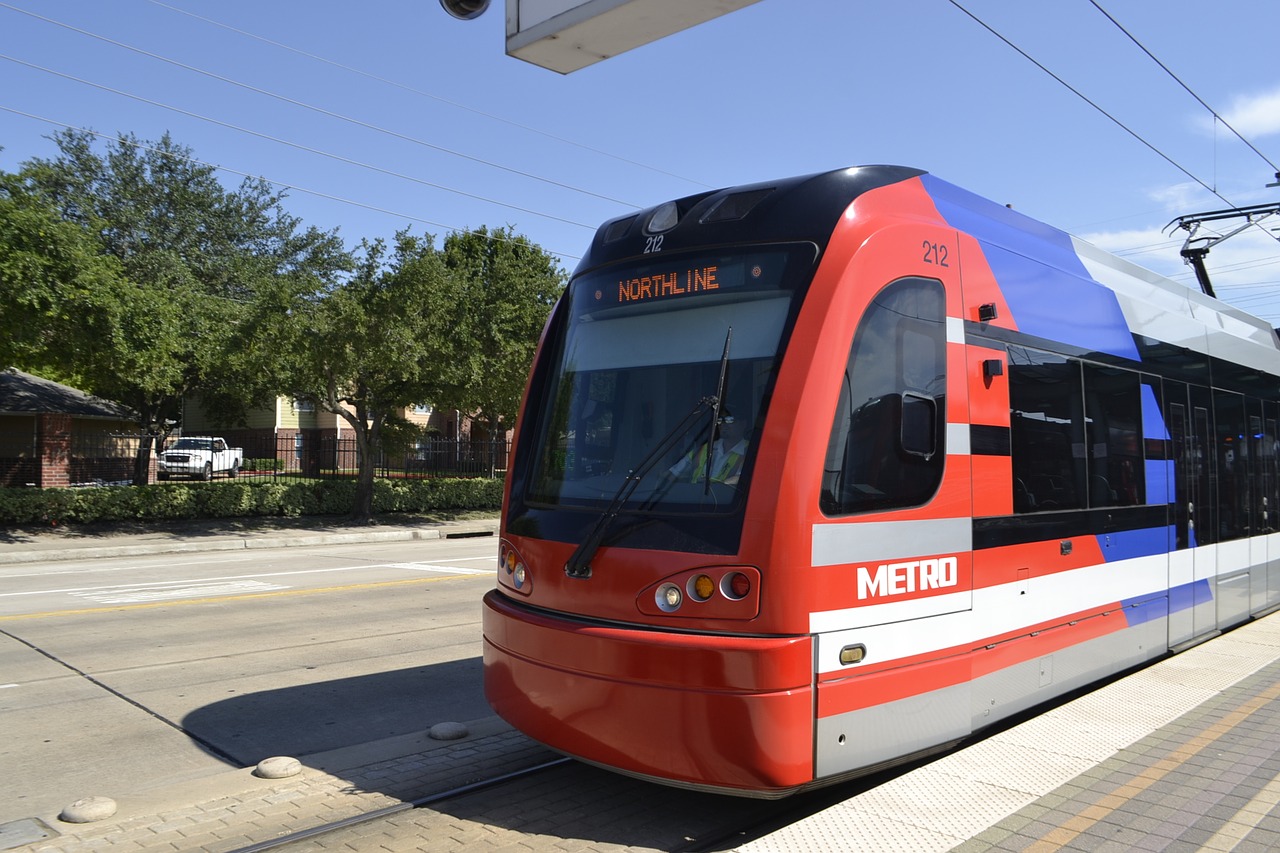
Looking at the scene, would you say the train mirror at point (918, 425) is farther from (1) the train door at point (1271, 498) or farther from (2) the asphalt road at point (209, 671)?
(1) the train door at point (1271, 498)

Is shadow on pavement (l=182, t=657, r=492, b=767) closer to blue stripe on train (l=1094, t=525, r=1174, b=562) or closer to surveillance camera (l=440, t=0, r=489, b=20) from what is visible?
blue stripe on train (l=1094, t=525, r=1174, b=562)

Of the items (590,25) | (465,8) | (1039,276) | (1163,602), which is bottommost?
(1163,602)

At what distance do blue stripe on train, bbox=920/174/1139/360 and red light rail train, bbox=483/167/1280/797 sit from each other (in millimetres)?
29

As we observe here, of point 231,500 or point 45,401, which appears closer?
point 231,500

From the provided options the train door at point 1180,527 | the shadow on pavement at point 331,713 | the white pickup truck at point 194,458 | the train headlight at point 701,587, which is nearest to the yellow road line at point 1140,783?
the train door at point 1180,527

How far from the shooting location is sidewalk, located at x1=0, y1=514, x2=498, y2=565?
19.4 metres

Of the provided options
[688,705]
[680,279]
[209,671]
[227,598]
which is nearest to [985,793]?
[688,705]

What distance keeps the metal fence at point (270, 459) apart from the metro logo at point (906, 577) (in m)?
24.7

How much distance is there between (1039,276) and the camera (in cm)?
659

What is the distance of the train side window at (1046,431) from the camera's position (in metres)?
5.99

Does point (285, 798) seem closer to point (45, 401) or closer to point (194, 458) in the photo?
point (45, 401)

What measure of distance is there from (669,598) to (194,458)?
3788cm

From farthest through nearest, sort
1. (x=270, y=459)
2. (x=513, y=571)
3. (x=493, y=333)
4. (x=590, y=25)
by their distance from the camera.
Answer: (x=270, y=459)
(x=493, y=333)
(x=590, y=25)
(x=513, y=571)

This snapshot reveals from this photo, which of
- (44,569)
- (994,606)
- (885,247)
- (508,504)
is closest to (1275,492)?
(994,606)
